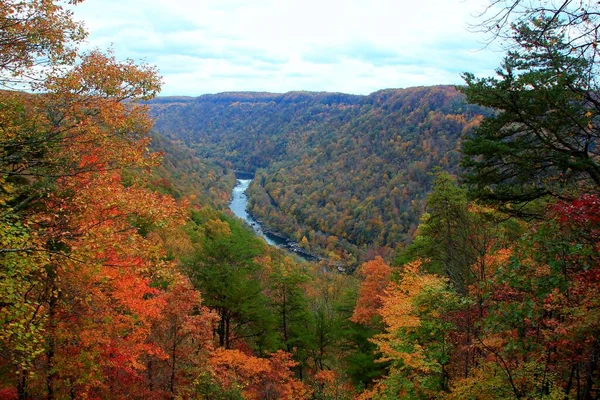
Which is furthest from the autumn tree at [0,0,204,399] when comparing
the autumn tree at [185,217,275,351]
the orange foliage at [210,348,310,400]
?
the autumn tree at [185,217,275,351]

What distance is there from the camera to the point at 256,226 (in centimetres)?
11750

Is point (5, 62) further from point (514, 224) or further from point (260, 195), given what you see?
point (260, 195)

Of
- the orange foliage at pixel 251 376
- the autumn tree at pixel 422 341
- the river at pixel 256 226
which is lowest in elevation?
the river at pixel 256 226

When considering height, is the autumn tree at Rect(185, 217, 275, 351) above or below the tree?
below

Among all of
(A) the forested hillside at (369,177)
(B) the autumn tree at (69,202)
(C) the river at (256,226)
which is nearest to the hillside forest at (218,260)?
(B) the autumn tree at (69,202)

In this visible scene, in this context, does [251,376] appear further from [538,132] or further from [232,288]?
[538,132]

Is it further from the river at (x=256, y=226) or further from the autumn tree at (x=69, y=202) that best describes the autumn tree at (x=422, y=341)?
the river at (x=256, y=226)

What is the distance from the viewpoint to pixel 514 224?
15188 millimetres

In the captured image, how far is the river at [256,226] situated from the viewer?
332 feet

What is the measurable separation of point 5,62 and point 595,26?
7.90m

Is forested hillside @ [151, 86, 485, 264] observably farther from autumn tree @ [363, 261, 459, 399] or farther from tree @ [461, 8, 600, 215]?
tree @ [461, 8, 600, 215]

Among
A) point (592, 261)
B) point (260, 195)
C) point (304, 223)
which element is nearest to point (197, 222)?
point (592, 261)

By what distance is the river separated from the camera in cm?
10125

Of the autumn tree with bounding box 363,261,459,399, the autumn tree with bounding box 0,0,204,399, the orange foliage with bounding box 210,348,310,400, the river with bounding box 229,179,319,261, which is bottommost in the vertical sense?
the river with bounding box 229,179,319,261
